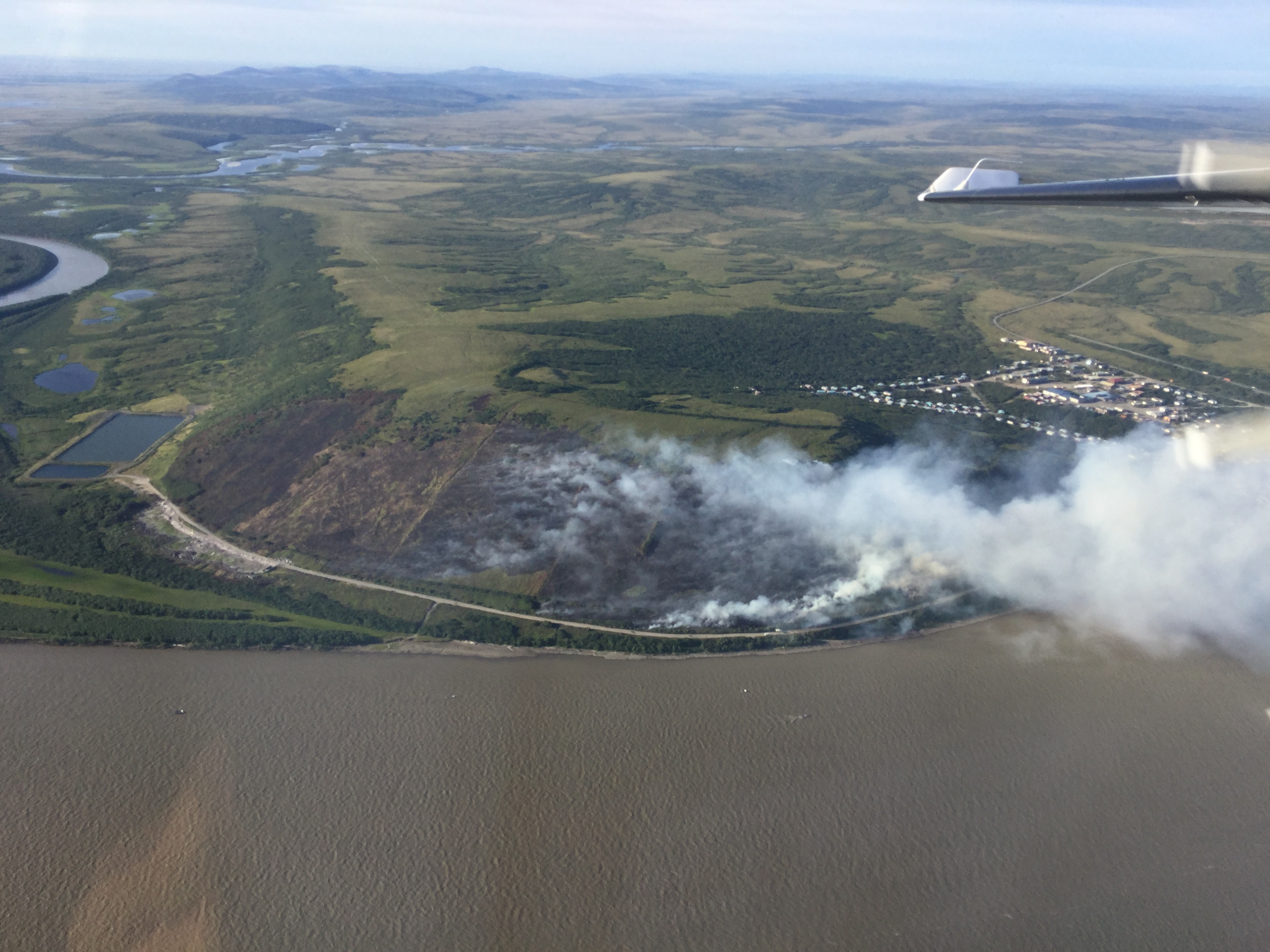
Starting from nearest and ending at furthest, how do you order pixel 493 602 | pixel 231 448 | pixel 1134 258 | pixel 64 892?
pixel 64 892 < pixel 493 602 < pixel 231 448 < pixel 1134 258

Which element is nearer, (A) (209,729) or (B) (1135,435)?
(A) (209,729)

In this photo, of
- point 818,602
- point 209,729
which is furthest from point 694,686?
point 209,729

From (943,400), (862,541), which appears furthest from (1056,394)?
(862,541)

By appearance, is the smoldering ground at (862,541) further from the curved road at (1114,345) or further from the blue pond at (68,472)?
the curved road at (1114,345)

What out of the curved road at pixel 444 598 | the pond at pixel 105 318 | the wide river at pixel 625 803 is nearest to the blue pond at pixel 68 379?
the pond at pixel 105 318

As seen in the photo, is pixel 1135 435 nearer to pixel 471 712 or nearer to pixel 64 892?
pixel 471 712
